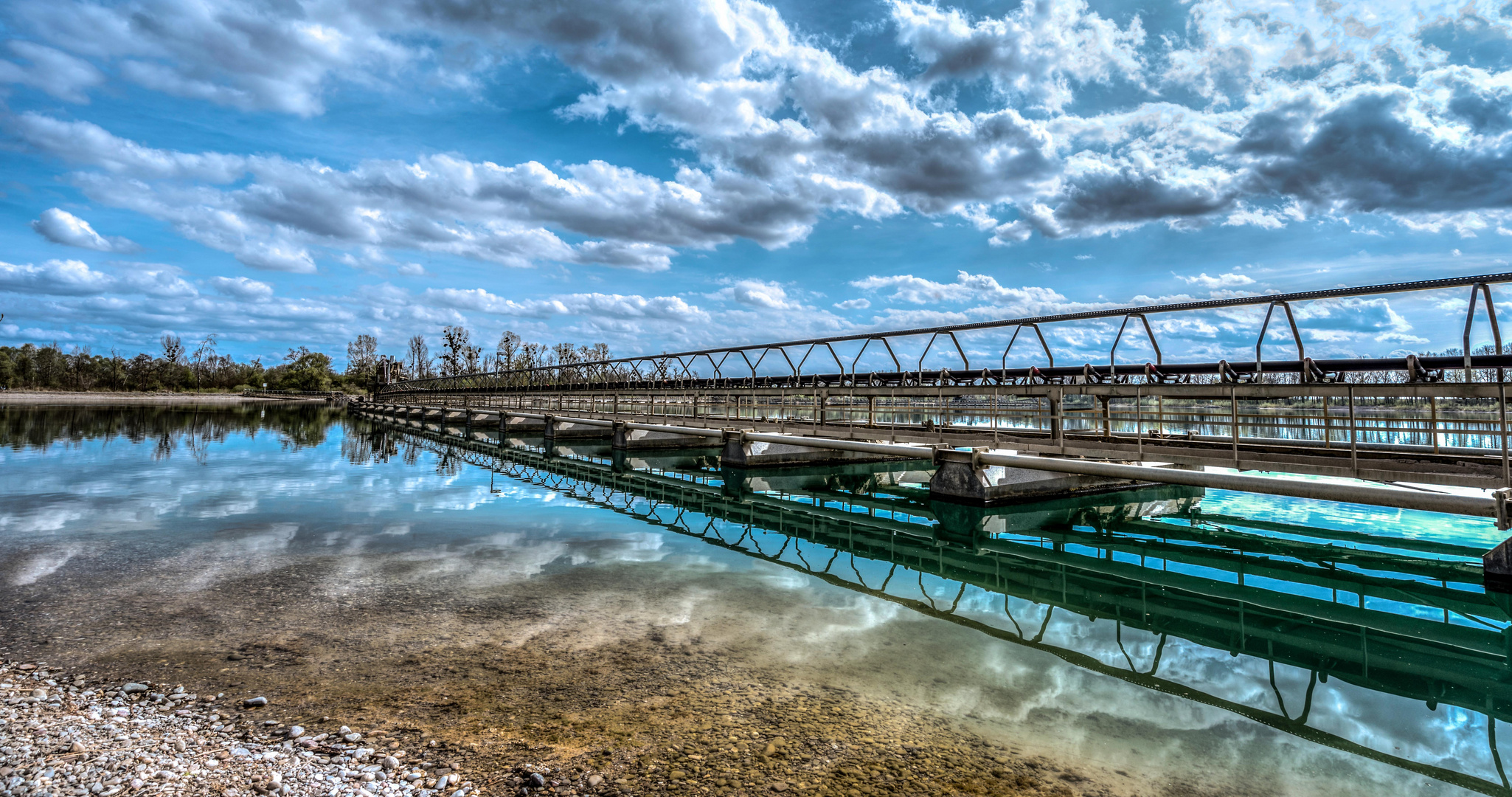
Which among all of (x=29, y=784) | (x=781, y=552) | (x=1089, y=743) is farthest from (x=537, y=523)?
(x=1089, y=743)

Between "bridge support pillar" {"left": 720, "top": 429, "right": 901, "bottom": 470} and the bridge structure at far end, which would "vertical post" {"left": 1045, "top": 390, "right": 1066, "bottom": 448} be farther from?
"bridge support pillar" {"left": 720, "top": 429, "right": 901, "bottom": 470}

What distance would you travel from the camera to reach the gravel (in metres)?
3.69

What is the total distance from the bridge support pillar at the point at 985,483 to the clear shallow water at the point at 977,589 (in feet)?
2.31

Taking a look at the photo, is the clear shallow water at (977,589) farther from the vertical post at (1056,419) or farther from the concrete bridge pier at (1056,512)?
the vertical post at (1056,419)

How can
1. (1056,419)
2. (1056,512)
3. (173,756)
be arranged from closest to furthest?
(173,756) < (1056,512) < (1056,419)

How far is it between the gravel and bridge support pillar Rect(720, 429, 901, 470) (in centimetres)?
1782

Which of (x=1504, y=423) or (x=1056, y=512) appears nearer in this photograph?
(x=1504, y=423)

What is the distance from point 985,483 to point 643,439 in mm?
17590

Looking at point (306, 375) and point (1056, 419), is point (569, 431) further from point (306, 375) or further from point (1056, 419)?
point (306, 375)

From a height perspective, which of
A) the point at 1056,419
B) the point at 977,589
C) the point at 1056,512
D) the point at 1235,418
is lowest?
the point at 1056,512

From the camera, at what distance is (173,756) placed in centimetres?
400

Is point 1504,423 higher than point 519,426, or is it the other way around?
point 1504,423

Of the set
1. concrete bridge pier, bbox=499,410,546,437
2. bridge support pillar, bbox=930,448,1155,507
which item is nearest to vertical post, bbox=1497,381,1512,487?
bridge support pillar, bbox=930,448,1155,507

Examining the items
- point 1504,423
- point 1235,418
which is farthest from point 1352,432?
point 1504,423
